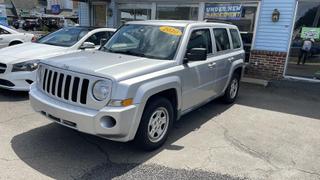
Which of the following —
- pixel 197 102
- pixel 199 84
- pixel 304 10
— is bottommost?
pixel 197 102

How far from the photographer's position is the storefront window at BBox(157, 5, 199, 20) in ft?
35.6

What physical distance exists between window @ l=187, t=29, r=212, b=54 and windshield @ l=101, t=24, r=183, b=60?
0.25m

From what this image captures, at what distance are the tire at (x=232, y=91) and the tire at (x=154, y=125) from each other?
8.13 ft

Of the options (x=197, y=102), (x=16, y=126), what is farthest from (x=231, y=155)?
(x=16, y=126)

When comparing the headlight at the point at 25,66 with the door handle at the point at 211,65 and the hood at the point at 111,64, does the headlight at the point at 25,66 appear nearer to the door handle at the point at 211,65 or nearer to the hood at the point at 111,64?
the hood at the point at 111,64

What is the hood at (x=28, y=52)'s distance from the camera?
242 inches

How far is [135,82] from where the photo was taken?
3.58 metres

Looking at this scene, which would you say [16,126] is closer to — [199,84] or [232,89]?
[199,84]

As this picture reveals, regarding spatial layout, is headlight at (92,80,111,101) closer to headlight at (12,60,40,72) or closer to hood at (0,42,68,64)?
headlight at (12,60,40,72)

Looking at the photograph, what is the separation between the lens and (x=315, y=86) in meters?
8.37

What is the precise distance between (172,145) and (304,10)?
258 inches

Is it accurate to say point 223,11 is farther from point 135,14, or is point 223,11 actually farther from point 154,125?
point 154,125

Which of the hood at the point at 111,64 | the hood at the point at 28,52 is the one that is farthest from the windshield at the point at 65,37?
the hood at the point at 111,64

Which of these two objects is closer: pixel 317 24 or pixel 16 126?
pixel 16 126
